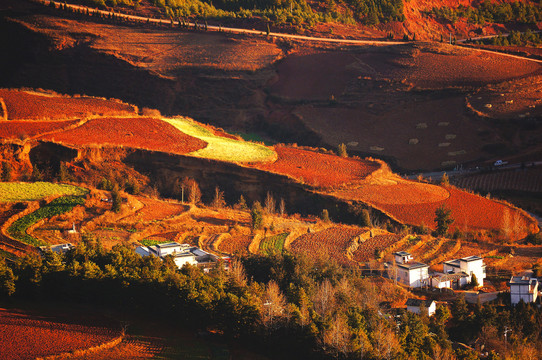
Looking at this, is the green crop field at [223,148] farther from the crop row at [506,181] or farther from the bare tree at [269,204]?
the crop row at [506,181]

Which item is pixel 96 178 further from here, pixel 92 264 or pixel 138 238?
pixel 92 264

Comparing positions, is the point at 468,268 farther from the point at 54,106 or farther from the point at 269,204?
the point at 54,106

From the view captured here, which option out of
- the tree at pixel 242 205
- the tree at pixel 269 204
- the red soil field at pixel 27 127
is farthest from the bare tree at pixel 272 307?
the red soil field at pixel 27 127

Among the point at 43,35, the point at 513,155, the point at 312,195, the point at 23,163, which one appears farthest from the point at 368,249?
the point at 43,35

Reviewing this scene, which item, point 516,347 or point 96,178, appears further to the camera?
point 96,178

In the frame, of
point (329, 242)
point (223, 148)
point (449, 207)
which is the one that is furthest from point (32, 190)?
point (449, 207)
